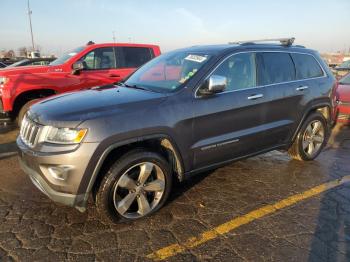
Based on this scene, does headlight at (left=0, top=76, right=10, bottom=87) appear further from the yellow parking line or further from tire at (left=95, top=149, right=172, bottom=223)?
the yellow parking line

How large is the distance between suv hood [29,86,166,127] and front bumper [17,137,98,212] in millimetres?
252

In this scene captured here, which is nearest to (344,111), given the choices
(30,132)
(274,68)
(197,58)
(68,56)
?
(274,68)

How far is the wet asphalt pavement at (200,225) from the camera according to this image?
2.80m

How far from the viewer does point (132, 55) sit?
25.6 feet

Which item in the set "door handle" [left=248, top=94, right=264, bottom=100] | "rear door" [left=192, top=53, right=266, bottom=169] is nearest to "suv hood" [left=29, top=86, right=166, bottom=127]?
"rear door" [left=192, top=53, right=266, bottom=169]

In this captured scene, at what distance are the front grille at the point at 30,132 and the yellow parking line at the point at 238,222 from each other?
59.5 inches

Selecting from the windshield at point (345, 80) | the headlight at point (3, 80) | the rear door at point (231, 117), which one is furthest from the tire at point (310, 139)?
the headlight at point (3, 80)

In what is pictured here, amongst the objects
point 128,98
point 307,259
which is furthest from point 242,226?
point 128,98

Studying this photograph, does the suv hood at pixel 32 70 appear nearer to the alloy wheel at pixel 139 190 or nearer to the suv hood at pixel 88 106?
the suv hood at pixel 88 106

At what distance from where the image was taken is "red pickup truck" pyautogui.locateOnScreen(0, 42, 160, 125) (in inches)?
252

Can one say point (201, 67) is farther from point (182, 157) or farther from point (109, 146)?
point (109, 146)

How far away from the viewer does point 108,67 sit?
7.46 metres

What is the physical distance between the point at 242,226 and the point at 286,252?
0.52 m

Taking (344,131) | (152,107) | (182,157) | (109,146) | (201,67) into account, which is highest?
(201,67)
